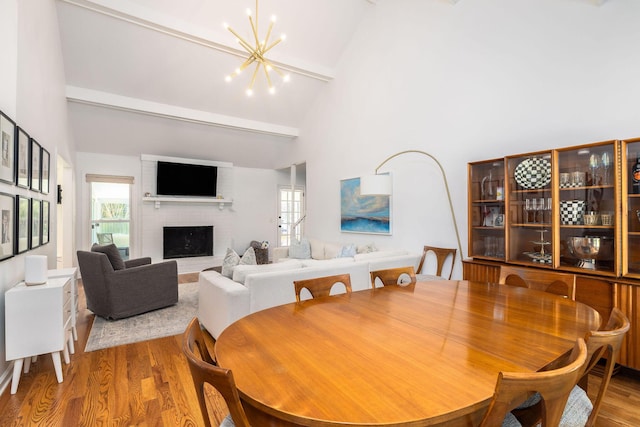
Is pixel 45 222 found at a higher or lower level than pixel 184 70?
lower

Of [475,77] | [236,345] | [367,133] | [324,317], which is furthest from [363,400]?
[367,133]

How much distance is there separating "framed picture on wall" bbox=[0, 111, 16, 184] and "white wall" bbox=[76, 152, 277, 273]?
14.4 ft

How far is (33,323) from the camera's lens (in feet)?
7.30

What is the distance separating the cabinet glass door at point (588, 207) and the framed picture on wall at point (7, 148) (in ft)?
13.8

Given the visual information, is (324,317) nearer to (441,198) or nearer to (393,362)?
(393,362)

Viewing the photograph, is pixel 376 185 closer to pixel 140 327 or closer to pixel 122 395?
pixel 140 327

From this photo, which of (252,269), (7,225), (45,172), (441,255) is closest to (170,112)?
(45,172)

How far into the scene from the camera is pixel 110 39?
14.9 feet

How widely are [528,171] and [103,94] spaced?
20.0 feet

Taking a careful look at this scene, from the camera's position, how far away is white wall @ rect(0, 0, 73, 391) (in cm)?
229

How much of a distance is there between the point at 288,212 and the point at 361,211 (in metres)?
3.52

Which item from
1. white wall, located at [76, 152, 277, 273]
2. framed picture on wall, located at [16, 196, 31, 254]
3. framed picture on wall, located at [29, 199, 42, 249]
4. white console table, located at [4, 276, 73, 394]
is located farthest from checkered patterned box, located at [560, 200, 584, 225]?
white wall, located at [76, 152, 277, 273]

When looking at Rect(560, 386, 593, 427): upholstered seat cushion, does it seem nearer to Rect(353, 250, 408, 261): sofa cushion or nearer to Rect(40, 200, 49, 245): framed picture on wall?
Rect(353, 250, 408, 261): sofa cushion

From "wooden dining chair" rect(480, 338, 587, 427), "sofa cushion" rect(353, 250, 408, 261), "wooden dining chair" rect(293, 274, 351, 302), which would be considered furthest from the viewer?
"sofa cushion" rect(353, 250, 408, 261)
